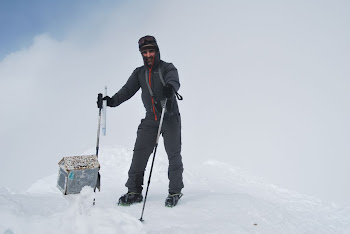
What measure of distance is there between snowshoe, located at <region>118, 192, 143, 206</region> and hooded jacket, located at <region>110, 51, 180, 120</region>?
131 centimetres

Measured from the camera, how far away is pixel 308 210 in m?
6.14

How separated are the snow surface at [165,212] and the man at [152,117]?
1.32 ft

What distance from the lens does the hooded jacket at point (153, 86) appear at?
15.2 feet

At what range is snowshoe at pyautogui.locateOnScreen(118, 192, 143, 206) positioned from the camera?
4.41 meters

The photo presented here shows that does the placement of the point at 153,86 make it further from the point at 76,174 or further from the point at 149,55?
the point at 76,174

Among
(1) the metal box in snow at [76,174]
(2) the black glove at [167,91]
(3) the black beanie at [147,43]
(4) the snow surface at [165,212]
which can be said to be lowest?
(4) the snow surface at [165,212]

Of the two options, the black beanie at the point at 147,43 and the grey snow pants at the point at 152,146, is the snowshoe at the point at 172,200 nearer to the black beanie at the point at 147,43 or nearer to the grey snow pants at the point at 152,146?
the grey snow pants at the point at 152,146

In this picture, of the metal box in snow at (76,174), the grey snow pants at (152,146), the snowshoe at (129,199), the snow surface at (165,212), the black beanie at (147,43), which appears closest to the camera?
the snow surface at (165,212)

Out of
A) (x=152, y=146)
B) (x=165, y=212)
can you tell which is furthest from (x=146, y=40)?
(x=165, y=212)

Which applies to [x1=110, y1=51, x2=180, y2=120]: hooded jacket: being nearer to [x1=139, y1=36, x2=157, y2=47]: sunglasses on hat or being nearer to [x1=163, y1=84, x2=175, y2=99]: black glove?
[x1=139, y1=36, x2=157, y2=47]: sunglasses on hat

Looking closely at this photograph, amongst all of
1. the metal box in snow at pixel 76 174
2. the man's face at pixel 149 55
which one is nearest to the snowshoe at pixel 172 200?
the metal box in snow at pixel 76 174

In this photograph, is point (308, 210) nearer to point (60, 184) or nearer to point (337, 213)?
point (337, 213)

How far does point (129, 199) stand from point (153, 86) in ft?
6.16

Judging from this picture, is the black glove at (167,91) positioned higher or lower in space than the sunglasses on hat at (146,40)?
lower
